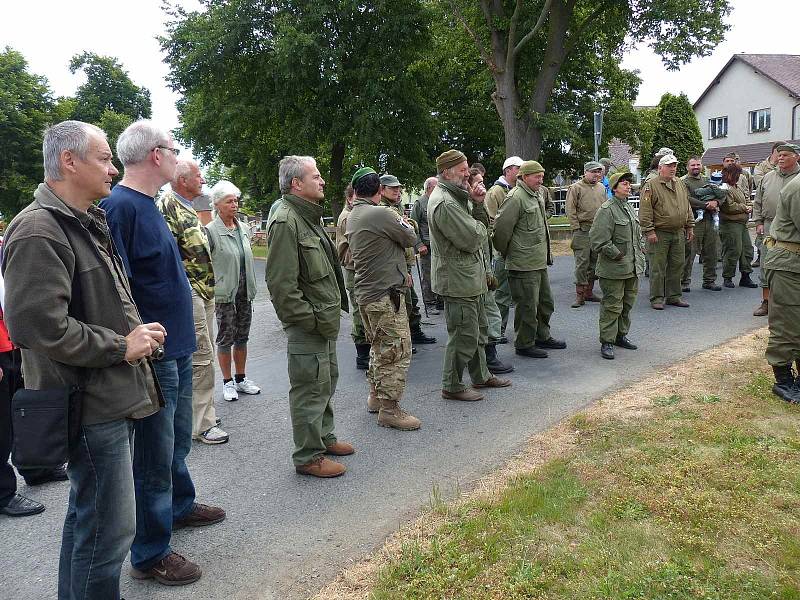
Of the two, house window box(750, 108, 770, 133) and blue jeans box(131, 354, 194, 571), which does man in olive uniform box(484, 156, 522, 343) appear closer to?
blue jeans box(131, 354, 194, 571)

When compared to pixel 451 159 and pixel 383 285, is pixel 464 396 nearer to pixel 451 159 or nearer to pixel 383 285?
pixel 383 285

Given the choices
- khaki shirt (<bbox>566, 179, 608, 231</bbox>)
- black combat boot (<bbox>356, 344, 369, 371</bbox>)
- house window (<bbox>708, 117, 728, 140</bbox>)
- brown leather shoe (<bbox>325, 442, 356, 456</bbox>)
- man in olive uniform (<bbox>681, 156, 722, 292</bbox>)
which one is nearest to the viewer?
brown leather shoe (<bbox>325, 442, 356, 456</bbox>)

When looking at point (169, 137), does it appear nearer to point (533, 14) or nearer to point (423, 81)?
point (533, 14)

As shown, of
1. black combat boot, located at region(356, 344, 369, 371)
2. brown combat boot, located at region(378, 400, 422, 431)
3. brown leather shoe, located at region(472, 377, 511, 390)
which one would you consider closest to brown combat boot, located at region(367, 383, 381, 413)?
brown combat boot, located at region(378, 400, 422, 431)

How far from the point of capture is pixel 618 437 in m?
4.58

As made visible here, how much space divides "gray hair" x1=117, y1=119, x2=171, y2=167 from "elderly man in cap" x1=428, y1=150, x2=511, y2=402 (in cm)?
306

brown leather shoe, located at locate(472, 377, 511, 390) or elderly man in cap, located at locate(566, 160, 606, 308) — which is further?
elderly man in cap, located at locate(566, 160, 606, 308)

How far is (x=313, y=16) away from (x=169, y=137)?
20.3 meters

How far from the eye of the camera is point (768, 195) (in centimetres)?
885

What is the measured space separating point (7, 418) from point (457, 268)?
367cm

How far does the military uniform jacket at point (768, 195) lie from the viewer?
8.55m

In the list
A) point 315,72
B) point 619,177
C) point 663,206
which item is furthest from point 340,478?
point 315,72

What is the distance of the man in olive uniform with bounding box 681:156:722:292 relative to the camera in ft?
34.3

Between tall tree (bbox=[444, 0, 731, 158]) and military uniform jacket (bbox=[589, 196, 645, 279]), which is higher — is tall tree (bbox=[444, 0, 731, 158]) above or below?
above
